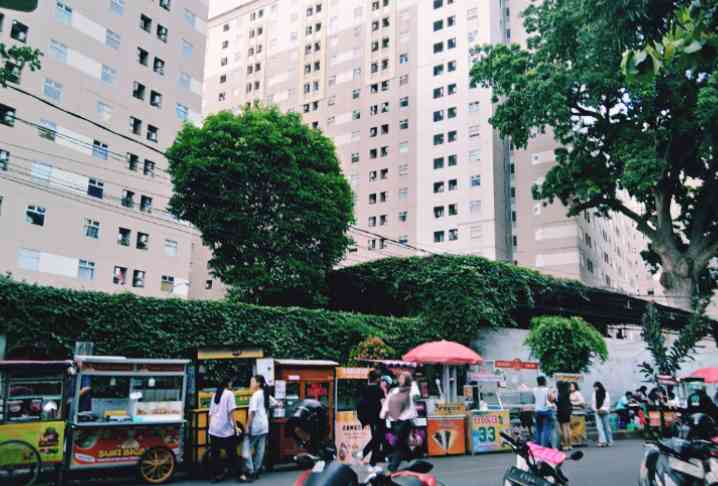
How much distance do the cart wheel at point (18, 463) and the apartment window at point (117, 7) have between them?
36.0 meters

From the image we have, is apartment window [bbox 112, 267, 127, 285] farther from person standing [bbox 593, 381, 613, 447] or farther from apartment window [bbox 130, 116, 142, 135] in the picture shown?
person standing [bbox 593, 381, 613, 447]

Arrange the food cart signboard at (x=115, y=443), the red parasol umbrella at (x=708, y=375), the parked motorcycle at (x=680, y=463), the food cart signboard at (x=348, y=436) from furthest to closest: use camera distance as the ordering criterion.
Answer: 1. the red parasol umbrella at (x=708, y=375)
2. the food cart signboard at (x=348, y=436)
3. the food cart signboard at (x=115, y=443)
4. the parked motorcycle at (x=680, y=463)

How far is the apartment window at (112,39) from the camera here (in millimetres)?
39156

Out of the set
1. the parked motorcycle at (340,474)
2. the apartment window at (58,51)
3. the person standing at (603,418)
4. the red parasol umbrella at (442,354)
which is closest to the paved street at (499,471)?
the person standing at (603,418)

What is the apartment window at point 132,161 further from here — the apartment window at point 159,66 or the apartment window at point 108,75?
the apartment window at point 159,66

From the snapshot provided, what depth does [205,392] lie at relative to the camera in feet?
43.7

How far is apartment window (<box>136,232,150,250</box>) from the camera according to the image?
3931cm

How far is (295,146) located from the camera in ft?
108

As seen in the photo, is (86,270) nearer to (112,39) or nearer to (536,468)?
(112,39)

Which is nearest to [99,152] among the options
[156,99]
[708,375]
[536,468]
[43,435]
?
[156,99]

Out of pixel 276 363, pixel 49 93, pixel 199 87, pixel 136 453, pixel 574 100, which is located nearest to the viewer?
pixel 136 453

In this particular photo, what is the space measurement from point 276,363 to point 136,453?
3.50 m

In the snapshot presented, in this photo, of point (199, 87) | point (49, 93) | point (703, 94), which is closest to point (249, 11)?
point (199, 87)

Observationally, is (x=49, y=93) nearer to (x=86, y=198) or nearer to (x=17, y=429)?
(x=86, y=198)
